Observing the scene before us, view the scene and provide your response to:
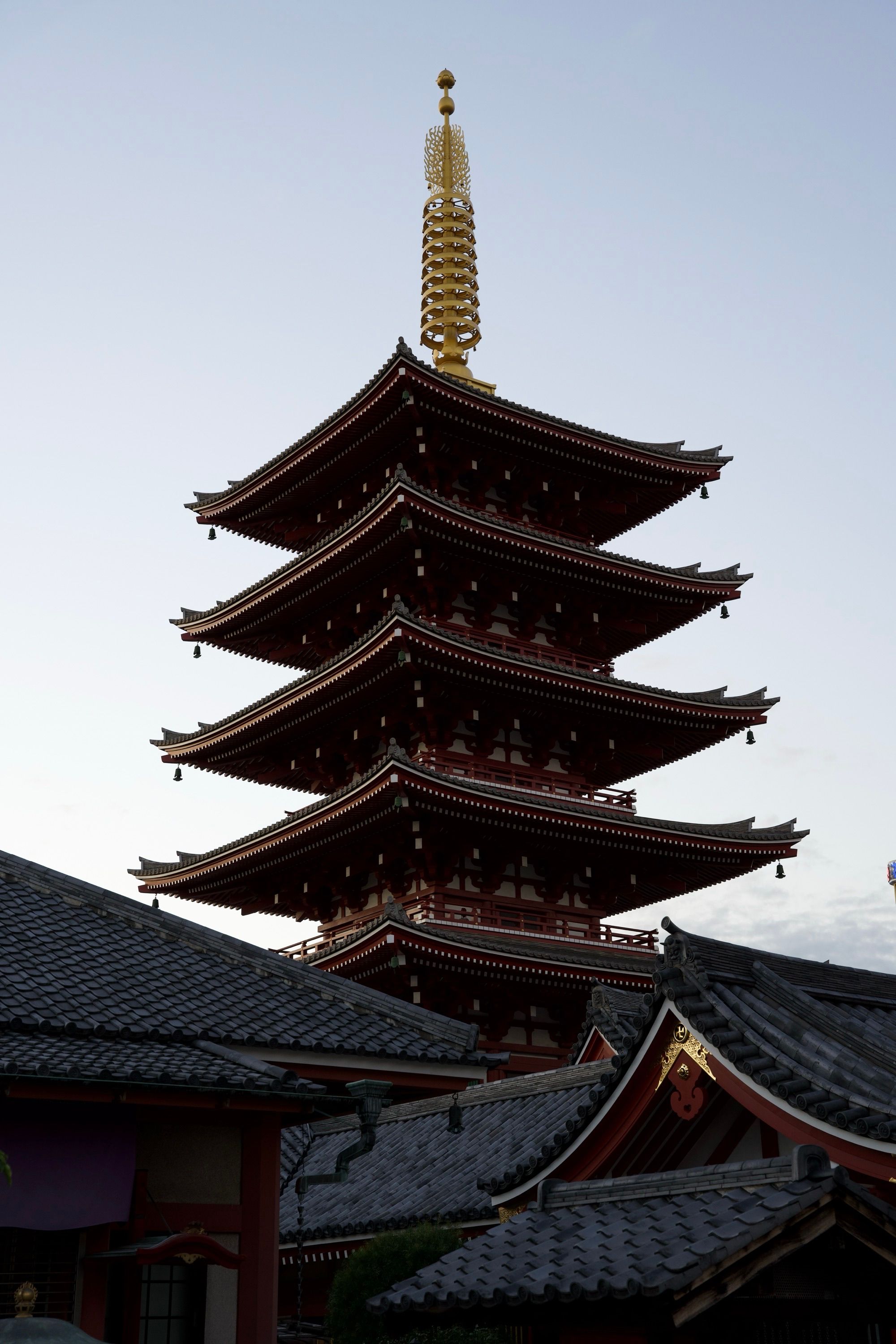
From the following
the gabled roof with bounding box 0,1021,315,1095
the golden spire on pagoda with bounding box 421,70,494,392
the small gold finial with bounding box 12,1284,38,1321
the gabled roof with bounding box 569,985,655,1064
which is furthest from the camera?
the golden spire on pagoda with bounding box 421,70,494,392

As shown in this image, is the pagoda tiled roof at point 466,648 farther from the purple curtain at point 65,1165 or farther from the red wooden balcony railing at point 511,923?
the purple curtain at point 65,1165

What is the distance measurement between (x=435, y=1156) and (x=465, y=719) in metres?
12.3

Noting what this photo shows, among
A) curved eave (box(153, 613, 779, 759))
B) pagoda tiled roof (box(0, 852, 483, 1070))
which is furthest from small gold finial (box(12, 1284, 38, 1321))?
curved eave (box(153, 613, 779, 759))

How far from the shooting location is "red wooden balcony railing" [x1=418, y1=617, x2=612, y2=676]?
33.3 m

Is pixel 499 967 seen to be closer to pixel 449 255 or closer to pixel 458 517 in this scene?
pixel 458 517

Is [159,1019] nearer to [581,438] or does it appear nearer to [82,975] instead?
[82,975]

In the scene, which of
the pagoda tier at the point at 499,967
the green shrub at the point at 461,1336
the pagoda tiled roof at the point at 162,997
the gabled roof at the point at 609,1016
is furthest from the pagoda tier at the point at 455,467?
the green shrub at the point at 461,1336

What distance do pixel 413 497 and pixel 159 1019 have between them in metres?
19.8

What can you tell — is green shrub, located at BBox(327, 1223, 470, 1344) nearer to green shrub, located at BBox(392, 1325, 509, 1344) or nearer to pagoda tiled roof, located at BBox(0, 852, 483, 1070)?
pagoda tiled roof, located at BBox(0, 852, 483, 1070)

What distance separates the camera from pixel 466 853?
31406 mm

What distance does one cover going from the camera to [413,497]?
3070 cm

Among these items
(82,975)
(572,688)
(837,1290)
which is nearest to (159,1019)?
(82,975)

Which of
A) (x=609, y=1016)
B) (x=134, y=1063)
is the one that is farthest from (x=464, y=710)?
(x=134, y=1063)

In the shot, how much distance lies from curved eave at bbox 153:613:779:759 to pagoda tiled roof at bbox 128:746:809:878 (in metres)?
2.40
